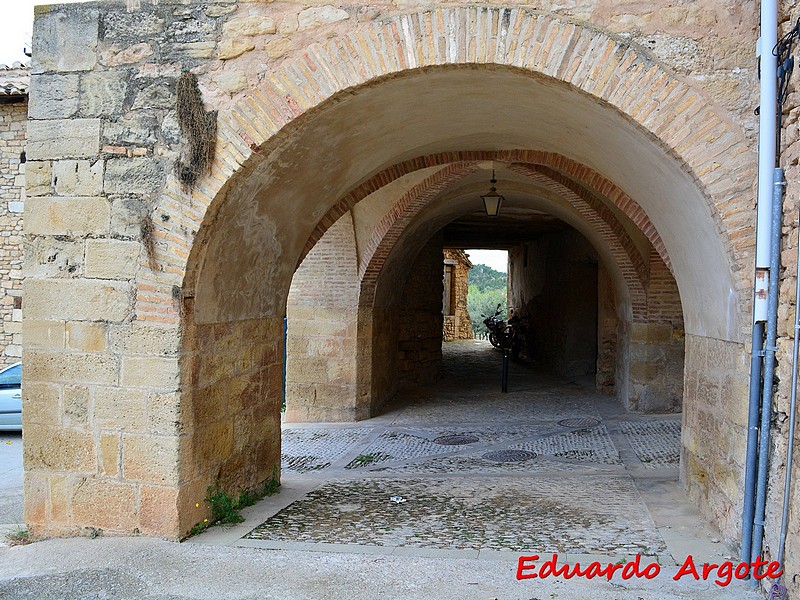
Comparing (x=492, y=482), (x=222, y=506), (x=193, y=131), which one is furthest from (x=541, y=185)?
(x=222, y=506)

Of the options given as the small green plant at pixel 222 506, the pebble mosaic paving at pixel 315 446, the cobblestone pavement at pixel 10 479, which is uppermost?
the small green plant at pixel 222 506

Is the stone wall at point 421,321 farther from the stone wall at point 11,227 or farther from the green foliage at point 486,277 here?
the green foliage at point 486,277

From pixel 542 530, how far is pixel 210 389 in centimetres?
246

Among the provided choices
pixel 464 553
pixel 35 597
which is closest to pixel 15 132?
pixel 35 597

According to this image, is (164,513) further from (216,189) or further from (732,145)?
(732,145)

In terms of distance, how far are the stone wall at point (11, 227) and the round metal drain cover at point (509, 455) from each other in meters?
9.91

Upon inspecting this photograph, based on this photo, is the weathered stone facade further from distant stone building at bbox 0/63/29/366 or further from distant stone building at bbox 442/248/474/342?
distant stone building at bbox 442/248/474/342

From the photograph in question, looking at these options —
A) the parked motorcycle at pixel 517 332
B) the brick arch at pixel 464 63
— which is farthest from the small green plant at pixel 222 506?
the parked motorcycle at pixel 517 332

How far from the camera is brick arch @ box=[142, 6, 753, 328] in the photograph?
12.4 ft

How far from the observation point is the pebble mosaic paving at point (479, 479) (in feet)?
15.2

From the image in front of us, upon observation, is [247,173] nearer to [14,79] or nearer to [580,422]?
[580,422]

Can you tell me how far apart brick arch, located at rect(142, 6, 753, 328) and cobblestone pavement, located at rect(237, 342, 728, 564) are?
6.08ft

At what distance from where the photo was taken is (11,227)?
13141mm

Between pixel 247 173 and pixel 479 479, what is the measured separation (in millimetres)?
3594
